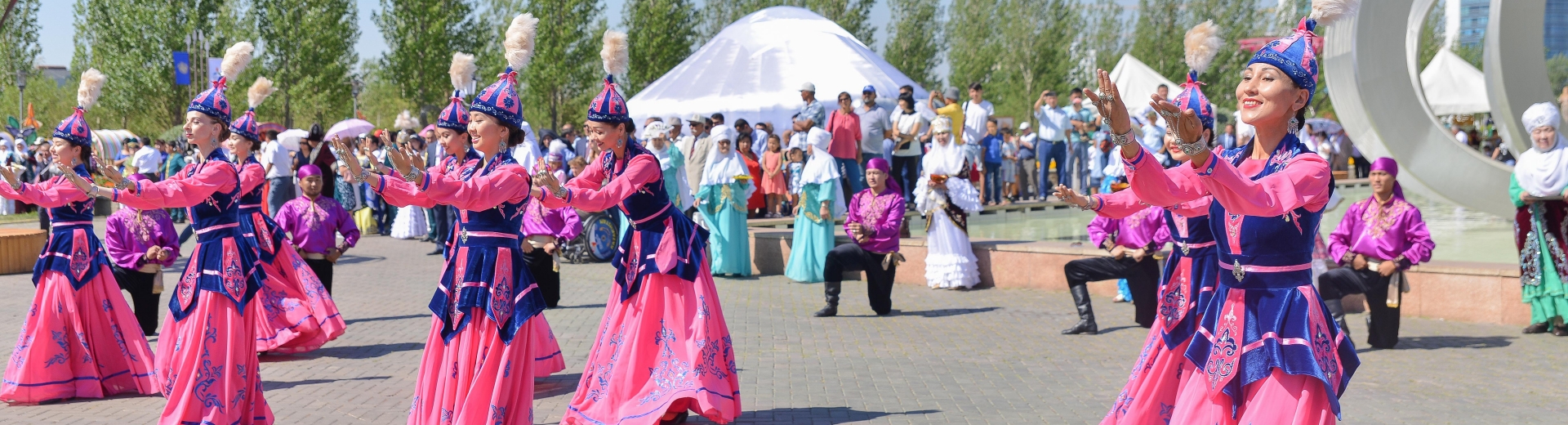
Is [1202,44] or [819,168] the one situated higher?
[1202,44]

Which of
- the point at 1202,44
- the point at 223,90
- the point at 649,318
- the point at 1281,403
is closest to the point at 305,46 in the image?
the point at 223,90

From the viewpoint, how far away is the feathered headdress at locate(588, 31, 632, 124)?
5988 mm

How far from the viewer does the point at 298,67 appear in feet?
127

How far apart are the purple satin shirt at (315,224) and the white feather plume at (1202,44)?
6598 millimetres

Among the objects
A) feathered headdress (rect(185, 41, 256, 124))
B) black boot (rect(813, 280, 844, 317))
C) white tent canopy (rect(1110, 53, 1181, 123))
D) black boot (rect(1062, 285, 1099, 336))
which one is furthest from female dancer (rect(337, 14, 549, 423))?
white tent canopy (rect(1110, 53, 1181, 123))

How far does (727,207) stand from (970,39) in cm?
3651

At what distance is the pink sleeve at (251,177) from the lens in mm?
6746

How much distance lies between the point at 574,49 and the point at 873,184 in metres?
29.4

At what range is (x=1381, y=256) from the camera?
835cm

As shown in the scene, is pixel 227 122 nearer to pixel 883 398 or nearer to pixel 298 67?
pixel 883 398

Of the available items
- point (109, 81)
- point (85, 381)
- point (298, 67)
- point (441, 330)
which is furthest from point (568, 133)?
point (109, 81)

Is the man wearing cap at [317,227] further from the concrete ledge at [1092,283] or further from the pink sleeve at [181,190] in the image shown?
the concrete ledge at [1092,283]

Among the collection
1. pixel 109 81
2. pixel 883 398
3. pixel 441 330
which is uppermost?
pixel 109 81

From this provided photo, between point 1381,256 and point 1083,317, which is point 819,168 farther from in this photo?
point 1381,256
